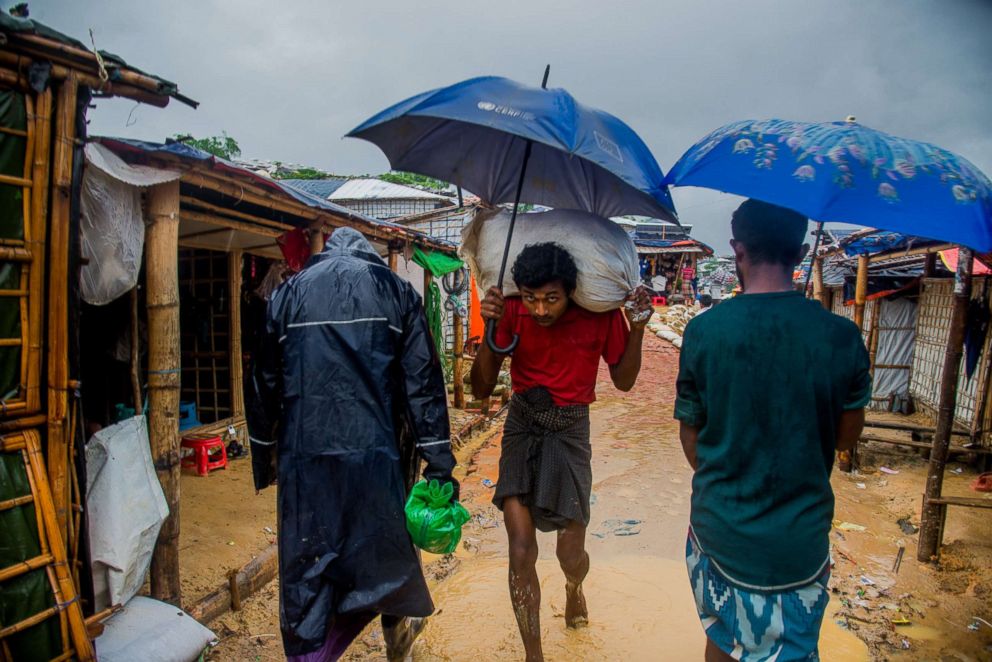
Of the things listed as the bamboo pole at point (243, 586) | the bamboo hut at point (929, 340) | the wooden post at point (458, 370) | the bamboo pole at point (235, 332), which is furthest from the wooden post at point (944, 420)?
the bamboo pole at point (235, 332)

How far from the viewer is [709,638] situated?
2.04m

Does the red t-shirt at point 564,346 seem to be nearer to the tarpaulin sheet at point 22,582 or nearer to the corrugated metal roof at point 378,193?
the tarpaulin sheet at point 22,582

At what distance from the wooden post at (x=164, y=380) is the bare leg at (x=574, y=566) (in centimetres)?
222

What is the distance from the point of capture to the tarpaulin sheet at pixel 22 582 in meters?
2.38

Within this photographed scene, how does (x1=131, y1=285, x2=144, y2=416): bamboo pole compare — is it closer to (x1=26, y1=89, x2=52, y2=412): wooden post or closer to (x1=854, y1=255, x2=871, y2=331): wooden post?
(x1=26, y1=89, x2=52, y2=412): wooden post

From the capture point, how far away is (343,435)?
2250 mm

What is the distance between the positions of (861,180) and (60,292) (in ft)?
10.6

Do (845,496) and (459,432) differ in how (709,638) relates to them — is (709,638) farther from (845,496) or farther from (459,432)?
(459,432)

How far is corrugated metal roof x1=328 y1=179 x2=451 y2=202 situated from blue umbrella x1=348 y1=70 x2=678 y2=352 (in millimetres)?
14798

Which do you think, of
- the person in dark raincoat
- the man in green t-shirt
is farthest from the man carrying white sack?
the man in green t-shirt


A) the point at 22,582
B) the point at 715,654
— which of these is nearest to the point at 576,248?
the point at 715,654

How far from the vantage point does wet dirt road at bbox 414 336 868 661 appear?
10.2 feet

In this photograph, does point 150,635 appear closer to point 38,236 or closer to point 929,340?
point 38,236

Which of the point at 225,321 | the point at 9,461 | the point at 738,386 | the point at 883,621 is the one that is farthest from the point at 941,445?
the point at 225,321
